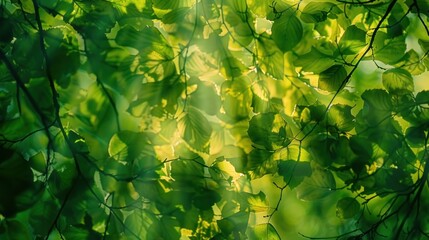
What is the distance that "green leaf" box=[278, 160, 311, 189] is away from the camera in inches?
24.6

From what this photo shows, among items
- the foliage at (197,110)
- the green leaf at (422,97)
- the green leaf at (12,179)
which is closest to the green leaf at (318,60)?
the foliage at (197,110)

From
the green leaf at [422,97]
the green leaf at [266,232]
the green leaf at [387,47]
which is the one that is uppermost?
the green leaf at [387,47]

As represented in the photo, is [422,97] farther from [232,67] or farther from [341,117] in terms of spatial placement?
[232,67]

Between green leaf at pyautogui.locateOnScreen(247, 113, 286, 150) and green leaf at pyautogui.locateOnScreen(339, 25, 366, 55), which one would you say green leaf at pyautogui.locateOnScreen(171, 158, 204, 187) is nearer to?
green leaf at pyautogui.locateOnScreen(247, 113, 286, 150)

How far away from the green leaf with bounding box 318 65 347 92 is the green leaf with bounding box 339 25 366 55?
0.02 meters

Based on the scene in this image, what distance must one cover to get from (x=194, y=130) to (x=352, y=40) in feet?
0.69

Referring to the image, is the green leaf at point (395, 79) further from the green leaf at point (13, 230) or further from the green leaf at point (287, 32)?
the green leaf at point (13, 230)

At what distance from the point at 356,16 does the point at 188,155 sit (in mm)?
255

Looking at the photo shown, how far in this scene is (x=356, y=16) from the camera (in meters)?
0.62

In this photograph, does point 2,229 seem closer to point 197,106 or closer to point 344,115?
point 197,106

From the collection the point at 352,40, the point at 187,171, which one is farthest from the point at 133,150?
the point at 352,40

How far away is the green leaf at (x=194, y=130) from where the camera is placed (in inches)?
24.3

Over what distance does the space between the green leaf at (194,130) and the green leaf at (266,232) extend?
4.5 inches

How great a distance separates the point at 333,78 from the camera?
0.62 meters
